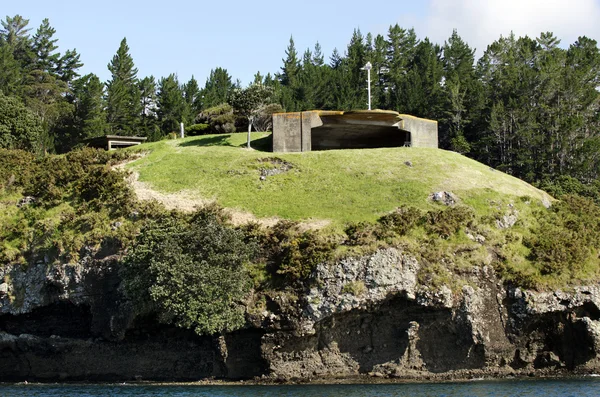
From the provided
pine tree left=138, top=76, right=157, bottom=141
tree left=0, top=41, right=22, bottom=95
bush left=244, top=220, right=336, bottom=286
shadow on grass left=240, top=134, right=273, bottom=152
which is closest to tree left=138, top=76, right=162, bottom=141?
pine tree left=138, top=76, right=157, bottom=141

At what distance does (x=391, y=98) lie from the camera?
8962 cm

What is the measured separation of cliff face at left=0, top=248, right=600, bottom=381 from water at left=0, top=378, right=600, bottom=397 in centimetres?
241

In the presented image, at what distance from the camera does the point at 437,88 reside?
8675 centimetres

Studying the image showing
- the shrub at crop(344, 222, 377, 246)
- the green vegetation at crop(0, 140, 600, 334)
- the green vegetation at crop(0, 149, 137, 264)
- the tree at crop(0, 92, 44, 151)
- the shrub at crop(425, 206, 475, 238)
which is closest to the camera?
the green vegetation at crop(0, 140, 600, 334)

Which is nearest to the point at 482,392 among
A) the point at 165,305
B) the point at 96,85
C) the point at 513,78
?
the point at 165,305

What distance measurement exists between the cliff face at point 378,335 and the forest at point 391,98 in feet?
72.3

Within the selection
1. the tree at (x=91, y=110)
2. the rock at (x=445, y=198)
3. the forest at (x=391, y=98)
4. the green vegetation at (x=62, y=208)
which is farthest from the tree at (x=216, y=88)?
the rock at (x=445, y=198)

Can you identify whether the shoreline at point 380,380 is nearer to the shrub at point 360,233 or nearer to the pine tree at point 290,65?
the shrub at point 360,233

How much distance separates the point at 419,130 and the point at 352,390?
2792cm

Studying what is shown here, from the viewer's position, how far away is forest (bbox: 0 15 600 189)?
7325 centimetres

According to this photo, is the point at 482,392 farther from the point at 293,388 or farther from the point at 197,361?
the point at 197,361

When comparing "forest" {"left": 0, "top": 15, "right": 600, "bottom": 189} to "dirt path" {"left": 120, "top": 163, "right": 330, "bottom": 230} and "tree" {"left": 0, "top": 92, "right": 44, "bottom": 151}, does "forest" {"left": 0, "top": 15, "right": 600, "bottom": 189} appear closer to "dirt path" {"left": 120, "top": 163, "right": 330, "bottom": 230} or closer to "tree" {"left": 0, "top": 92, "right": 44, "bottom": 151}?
"tree" {"left": 0, "top": 92, "right": 44, "bottom": 151}

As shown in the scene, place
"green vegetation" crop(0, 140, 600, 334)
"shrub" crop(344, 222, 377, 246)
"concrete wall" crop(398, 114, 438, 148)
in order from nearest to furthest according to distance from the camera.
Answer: "green vegetation" crop(0, 140, 600, 334) → "shrub" crop(344, 222, 377, 246) → "concrete wall" crop(398, 114, 438, 148)

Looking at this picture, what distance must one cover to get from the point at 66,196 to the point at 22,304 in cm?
854
